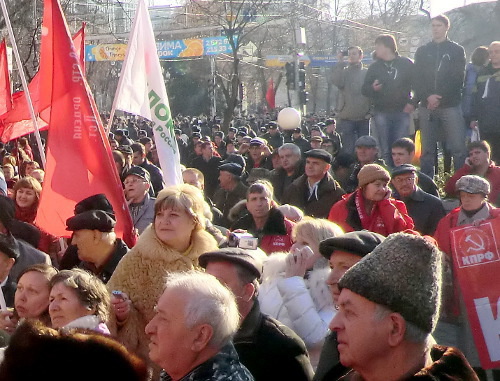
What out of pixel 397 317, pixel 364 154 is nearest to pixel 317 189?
pixel 364 154

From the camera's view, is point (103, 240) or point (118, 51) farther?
point (118, 51)

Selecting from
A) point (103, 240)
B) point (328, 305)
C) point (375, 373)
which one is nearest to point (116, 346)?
point (375, 373)

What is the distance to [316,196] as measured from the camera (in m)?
8.49

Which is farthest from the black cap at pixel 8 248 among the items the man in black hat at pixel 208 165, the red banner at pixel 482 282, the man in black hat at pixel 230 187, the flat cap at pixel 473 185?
the man in black hat at pixel 208 165

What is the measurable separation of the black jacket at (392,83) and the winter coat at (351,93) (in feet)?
2.83

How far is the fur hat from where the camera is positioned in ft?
7.13

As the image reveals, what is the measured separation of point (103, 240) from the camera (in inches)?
211

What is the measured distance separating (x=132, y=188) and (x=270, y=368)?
13.4 feet

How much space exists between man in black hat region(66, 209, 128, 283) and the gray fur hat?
2.79 metres

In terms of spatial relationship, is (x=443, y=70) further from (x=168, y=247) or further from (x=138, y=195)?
(x=168, y=247)

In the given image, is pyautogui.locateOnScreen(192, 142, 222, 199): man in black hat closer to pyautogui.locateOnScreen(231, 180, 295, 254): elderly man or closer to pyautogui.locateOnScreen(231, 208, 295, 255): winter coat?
pyautogui.locateOnScreen(231, 180, 295, 254): elderly man

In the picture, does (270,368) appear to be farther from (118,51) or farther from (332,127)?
(118,51)

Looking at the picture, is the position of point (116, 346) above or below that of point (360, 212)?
above

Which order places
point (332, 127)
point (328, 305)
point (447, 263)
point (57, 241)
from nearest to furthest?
point (328, 305) → point (447, 263) → point (57, 241) → point (332, 127)
